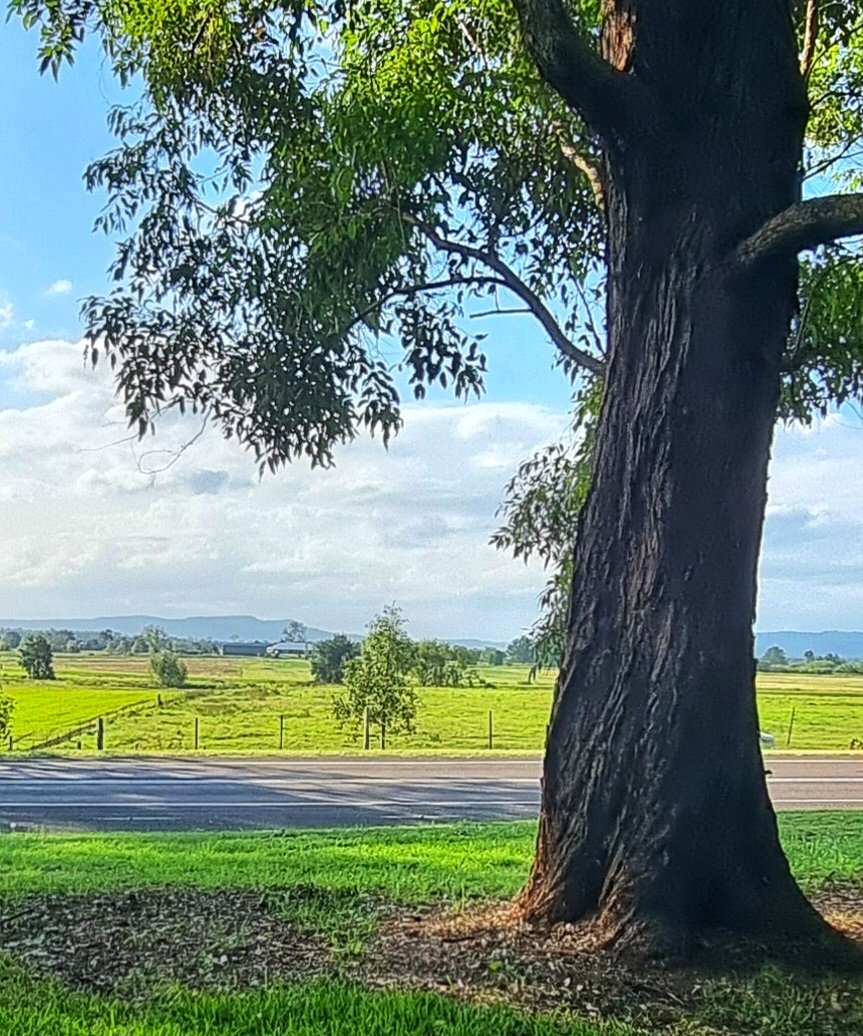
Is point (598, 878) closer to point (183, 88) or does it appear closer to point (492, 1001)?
point (492, 1001)

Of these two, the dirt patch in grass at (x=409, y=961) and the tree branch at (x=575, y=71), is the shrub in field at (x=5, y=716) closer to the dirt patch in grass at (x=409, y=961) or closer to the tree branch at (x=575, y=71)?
the dirt patch in grass at (x=409, y=961)

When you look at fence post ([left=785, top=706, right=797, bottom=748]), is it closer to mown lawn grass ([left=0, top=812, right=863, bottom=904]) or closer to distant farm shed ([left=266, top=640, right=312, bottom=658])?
distant farm shed ([left=266, top=640, right=312, bottom=658])

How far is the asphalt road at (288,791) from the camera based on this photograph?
12836mm

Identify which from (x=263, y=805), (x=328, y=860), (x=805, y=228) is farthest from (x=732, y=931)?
(x=263, y=805)

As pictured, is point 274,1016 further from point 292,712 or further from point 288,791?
point 292,712

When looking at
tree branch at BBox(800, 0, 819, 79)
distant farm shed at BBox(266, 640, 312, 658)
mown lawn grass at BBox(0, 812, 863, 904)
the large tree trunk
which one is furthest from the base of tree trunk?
distant farm shed at BBox(266, 640, 312, 658)

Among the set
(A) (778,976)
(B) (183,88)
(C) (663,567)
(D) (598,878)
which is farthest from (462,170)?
(A) (778,976)

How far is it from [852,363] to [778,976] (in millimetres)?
3269

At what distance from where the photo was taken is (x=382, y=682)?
1058 inches

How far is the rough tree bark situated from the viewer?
165 inches

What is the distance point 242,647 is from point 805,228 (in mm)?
45287

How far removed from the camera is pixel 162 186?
6.97 meters

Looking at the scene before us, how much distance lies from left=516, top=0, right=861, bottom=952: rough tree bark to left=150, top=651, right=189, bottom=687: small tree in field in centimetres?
4242

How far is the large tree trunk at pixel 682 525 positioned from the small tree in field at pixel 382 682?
22475 mm
